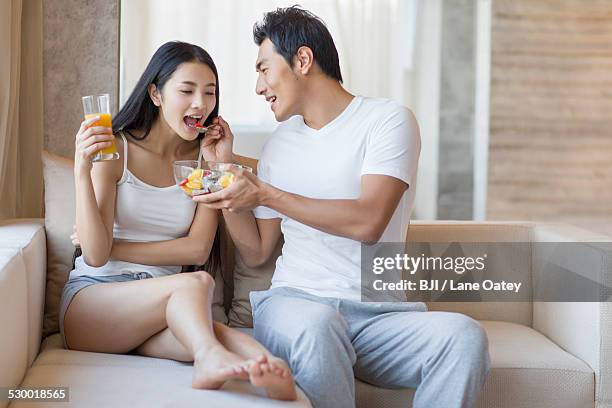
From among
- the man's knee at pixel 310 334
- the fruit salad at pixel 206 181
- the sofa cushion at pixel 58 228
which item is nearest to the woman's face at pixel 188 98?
the fruit salad at pixel 206 181

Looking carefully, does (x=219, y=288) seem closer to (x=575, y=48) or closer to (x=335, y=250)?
(x=335, y=250)

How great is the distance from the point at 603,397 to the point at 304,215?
35.6 inches

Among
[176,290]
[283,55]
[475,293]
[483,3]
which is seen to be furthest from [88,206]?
[483,3]

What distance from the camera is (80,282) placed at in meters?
2.17

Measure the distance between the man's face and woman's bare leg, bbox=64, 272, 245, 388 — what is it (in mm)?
542

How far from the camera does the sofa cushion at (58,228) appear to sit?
7.72 feet

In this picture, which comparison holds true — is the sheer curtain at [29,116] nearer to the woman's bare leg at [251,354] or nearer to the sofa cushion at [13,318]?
the sofa cushion at [13,318]

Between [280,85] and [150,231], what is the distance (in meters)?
0.53

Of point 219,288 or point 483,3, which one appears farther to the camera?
point 483,3

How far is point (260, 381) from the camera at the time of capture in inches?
66.7

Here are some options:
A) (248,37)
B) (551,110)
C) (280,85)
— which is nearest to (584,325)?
(280,85)

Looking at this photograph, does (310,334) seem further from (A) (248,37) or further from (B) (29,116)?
(A) (248,37)

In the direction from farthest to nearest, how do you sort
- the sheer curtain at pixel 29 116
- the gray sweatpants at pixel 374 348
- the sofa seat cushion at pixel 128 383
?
the sheer curtain at pixel 29 116
the gray sweatpants at pixel 374 348
the sofa seat cushion at pixel 128 383

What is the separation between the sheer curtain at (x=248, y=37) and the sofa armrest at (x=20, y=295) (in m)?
2.19
